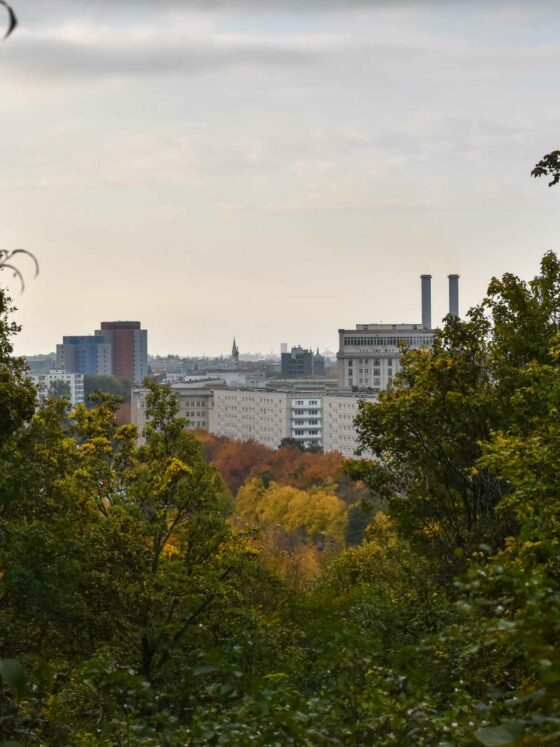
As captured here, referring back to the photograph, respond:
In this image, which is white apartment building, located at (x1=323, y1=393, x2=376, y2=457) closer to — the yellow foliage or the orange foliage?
the orange foliage

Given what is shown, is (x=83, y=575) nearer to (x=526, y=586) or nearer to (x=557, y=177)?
(x=557, y=177)

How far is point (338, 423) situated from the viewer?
626ft

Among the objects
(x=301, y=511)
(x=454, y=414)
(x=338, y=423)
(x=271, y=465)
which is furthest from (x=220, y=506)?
(x=338, y=423)

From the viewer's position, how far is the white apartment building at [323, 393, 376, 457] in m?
187

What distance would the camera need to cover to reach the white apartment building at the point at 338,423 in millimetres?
186538

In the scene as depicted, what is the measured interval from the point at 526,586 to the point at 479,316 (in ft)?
57.6

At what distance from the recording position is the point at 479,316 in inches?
947

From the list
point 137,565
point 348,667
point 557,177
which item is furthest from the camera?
point 137,565

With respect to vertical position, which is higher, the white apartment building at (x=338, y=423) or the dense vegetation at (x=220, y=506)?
the white apartment building at (x=338, y=423)

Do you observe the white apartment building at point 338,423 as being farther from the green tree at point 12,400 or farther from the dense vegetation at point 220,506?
the green tree at point 12,400

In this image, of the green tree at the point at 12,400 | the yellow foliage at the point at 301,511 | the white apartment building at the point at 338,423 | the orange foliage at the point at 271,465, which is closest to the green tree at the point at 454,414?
the green tree at the point at 12,400

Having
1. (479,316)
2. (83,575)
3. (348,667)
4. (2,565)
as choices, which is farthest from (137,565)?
(348,667)

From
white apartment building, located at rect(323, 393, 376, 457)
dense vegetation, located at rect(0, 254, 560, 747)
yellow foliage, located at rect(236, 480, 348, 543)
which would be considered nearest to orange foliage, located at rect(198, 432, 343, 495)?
yellow foliage, located at rect(236, 480, 348, 543)

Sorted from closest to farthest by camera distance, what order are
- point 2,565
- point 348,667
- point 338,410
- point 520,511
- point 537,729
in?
point 537,729
point 348,667
point 520,511
point 2,565
point 338,410
